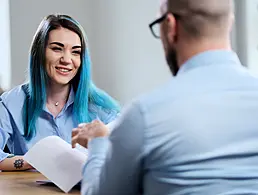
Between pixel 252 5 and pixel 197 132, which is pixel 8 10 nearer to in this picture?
pixel 252 5

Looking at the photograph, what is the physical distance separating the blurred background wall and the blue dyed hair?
1000 mm

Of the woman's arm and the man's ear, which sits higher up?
the man's ear

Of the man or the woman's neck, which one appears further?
the woman's neck

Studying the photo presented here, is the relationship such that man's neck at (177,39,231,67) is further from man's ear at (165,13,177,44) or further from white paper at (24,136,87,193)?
white paper at (24,136,87,193)

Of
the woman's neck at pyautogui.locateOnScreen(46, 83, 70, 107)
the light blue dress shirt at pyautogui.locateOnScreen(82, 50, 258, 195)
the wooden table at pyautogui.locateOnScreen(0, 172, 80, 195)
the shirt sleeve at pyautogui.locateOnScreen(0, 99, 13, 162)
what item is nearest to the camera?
the light blue dress shirt at pyautogui.locateOnScreen(82, 50, 258, 195)

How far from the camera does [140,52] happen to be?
316cm

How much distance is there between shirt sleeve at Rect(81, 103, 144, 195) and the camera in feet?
2.60

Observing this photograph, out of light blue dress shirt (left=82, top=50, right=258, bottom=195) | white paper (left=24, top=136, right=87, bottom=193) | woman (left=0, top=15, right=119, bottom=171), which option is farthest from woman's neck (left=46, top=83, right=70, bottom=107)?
light blue dress shirt (left=82, top=50, right=258, bottom=195)

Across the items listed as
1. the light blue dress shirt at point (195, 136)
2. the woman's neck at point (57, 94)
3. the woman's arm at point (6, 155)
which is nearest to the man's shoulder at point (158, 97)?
the light blue dress shirt at point (195, 136)

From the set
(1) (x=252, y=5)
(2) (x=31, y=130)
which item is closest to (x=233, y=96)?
(2) (x=31, y=130)

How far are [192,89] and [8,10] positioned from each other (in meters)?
2.72

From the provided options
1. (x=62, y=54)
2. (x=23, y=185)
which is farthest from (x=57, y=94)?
(x=23, y=185)

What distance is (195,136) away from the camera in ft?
2.56

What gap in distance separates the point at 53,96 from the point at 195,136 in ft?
4.55
